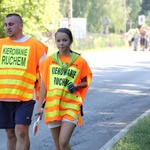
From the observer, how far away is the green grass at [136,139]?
7.64 meters

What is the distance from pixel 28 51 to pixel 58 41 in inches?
19.6

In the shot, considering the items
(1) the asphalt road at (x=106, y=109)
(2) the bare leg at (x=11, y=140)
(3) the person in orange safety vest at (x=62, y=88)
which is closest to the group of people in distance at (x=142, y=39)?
(1) the asphalt road at (x=106, y=109)

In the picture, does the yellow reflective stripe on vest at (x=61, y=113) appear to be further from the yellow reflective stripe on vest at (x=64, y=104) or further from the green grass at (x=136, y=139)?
the green grass at (x=136, y=139)

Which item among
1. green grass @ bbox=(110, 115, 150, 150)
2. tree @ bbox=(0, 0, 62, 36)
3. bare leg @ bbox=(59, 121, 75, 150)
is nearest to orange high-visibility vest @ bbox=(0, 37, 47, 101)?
bare leg @ bbox=(59, 121, 75, 150)

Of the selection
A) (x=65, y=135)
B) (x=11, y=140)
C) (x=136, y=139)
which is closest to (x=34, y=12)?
(x=136, y=139)

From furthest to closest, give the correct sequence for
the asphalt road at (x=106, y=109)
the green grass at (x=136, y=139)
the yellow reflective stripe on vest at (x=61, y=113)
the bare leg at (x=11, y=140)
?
the asphalt road at (x=106, y=109)
the green grass at (x=136, y=139)
the bare leg at (x=11, y=140)
the yellow reflective stripe on vest at (x=61, y=113)

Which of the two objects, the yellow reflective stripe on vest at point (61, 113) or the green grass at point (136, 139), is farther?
the green grass at point (136, 139)

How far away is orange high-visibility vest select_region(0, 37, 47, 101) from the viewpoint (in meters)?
6.55

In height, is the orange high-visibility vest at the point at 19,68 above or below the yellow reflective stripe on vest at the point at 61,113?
above

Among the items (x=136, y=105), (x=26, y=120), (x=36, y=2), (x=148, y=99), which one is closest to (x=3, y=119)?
(x=26, y=120)

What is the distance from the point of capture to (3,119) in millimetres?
6672

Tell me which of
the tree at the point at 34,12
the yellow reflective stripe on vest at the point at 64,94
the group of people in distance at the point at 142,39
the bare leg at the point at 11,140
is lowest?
the group of people in distance at the point at 142,39

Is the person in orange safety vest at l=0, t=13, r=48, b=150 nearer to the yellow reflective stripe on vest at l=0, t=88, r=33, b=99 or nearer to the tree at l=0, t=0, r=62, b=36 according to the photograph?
the yellow reflective stripe on vest at l=0, t=88, r=33, b=99

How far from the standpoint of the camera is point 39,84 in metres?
6.71
